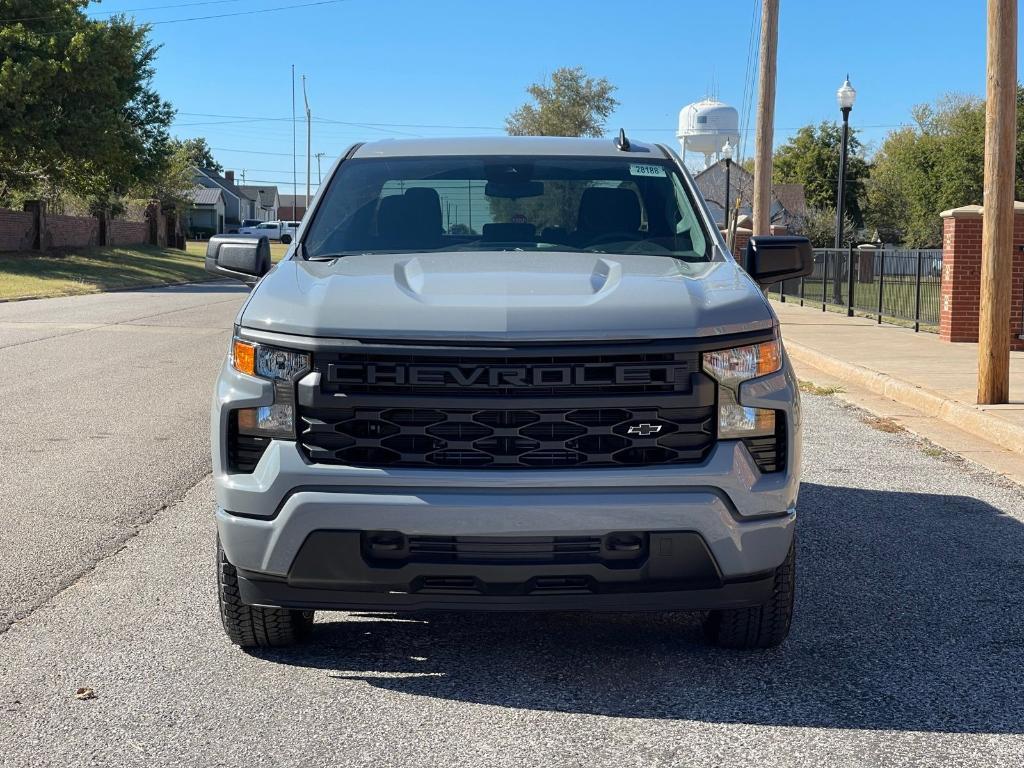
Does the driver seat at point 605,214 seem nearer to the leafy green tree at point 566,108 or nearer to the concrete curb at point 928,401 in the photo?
the concrete curb at point 928,401

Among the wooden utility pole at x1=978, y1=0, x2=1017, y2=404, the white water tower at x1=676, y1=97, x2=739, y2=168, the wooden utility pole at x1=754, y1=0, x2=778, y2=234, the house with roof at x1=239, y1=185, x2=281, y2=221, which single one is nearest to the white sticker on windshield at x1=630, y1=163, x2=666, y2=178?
the wooden utility pole at x1=978, y1=0, x2=1017, y2=404

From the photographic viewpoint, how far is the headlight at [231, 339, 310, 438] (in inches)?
158

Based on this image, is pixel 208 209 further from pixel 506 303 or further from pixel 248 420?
pixel 506 303

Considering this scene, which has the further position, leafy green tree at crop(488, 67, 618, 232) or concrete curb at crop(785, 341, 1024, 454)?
leafy green tree at crop(488, 67, 618, 232)

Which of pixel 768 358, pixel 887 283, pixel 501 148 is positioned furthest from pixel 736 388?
pixel 887 283

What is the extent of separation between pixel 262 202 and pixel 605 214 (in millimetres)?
138290

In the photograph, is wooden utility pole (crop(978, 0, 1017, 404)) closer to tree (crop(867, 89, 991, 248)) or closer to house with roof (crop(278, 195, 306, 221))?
tree (crop(867, 89, 991, 248))

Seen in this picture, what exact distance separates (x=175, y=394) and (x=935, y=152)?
7648 centimetres

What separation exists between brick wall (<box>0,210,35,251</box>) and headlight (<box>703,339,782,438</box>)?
126 ft

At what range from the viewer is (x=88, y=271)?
3731 centimetres

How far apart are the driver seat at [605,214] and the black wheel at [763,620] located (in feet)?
5.58

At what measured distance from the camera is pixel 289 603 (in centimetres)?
413

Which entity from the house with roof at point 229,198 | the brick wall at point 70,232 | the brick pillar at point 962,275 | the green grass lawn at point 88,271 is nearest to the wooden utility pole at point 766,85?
the brick pillar at point 962,275

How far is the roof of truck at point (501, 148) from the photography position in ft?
19.4
